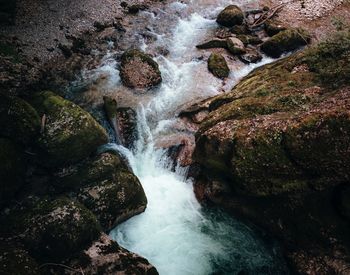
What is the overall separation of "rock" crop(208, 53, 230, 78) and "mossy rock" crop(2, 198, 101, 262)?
396 inches

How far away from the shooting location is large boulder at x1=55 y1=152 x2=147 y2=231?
1117cm

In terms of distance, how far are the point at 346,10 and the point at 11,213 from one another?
22059mm

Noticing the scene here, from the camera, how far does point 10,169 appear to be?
1074cm

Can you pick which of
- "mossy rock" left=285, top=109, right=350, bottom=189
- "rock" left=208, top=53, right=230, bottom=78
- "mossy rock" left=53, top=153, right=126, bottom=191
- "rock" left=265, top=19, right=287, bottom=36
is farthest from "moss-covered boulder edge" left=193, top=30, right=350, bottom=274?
"rock" left=265, top=19, right=287, bottom=36

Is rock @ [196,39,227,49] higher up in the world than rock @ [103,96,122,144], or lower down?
higher up

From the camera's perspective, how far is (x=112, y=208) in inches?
444

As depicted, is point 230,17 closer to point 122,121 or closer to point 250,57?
point 250,57

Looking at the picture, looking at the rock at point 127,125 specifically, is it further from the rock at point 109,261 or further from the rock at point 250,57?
the rock at point 250,57

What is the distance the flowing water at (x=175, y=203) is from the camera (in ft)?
36.0

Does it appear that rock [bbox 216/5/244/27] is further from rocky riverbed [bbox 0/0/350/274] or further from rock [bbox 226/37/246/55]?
rocky riverbed [bbox 0/0/350/274]

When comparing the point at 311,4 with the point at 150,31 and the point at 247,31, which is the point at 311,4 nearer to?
the point at 247,31

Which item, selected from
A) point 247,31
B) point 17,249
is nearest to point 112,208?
point 17,249

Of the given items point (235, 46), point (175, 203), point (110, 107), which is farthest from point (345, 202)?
point (235, 46)

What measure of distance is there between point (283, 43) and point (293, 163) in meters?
11.0
